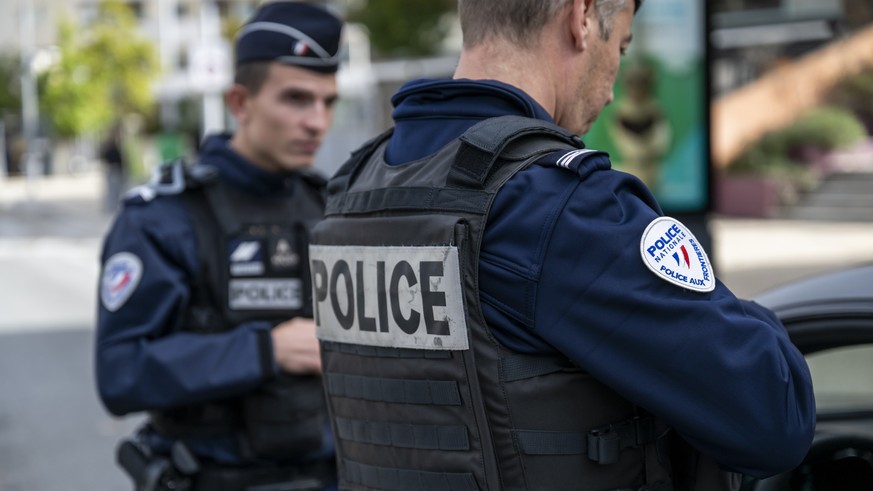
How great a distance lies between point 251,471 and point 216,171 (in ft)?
2.44

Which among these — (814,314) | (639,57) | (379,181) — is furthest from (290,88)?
(639,57)

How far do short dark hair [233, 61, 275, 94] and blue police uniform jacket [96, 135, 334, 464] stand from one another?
0.34 m

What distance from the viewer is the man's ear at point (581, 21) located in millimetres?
1661

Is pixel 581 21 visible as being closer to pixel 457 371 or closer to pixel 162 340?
pixel 457 371

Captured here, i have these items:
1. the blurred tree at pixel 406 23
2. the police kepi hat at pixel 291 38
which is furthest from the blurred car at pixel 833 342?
the blurred tree at pixel 406 23

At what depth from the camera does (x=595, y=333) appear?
151 cm

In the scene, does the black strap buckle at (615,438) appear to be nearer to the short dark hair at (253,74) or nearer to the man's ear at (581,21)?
the man's ear at (581,21)

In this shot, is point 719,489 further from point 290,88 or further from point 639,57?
point 639,57

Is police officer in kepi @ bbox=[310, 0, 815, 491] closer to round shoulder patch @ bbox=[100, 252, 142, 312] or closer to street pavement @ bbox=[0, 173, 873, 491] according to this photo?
round shoulder patch @ bbox=[100, 252, 142, 312]

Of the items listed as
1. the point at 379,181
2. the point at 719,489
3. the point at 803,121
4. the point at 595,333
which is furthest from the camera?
the point at 803,121

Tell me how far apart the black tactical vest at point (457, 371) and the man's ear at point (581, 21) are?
15 centimetres

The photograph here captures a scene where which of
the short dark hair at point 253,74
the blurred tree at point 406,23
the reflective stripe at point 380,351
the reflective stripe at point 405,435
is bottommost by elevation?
the reflective stripe at point 405,435

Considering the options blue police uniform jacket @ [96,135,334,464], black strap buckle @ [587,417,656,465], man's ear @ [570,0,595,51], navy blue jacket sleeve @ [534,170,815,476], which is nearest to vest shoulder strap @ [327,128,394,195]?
man's ear @ [570,0,595,51]

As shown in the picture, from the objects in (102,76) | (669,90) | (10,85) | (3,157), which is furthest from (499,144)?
(10,85)
